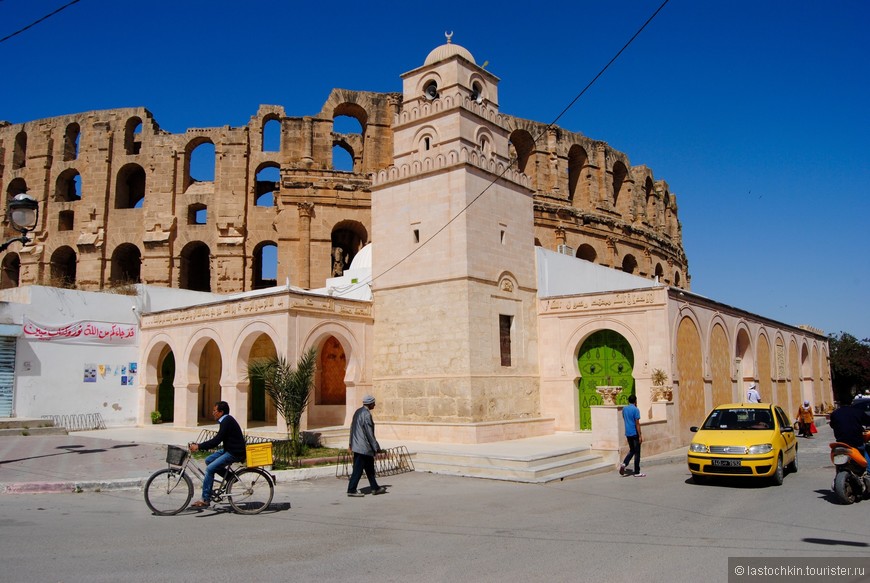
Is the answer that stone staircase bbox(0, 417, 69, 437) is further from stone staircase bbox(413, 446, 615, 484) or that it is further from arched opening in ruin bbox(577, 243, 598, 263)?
arched opening in ruin bbox(577, 243, 598, 263)

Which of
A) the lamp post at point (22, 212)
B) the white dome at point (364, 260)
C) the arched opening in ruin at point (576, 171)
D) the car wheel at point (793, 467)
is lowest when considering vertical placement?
the car wheel at point (793, 467)

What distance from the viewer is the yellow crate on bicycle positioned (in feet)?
29.5

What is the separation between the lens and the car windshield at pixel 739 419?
1188cm

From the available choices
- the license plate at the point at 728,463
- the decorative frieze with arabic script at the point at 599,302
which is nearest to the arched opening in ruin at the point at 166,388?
the decorative frieze with arabic script at the point at 599,302

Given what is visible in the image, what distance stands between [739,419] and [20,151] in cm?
3781

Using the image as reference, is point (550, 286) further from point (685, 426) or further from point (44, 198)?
point (44, 198)

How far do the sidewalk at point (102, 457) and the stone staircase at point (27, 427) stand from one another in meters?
0.36

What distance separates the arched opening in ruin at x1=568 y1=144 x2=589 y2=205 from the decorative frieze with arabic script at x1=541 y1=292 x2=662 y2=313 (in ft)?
55.4

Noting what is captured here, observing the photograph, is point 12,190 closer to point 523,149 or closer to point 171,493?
point 523,149

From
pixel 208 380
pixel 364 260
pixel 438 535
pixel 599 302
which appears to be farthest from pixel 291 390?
pixel 208 380

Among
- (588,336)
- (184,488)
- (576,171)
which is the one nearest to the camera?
(184,488)

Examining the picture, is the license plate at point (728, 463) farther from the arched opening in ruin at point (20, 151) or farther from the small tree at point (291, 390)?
the arched opening in ruin at point (20, 151)

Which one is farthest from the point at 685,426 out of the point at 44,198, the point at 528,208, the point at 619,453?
the point at 44,198

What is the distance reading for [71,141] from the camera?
35.5 meters
